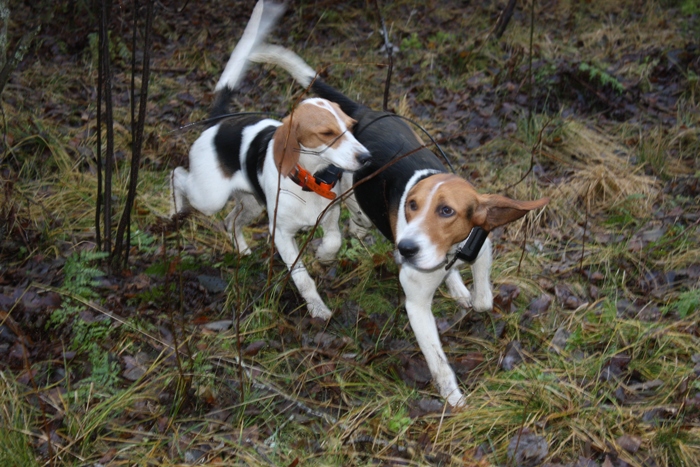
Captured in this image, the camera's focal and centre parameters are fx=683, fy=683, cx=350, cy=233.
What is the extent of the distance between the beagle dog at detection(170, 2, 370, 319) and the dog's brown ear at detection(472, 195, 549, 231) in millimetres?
884

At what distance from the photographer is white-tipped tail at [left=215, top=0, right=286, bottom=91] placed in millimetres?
4738

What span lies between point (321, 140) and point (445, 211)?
1.11 m

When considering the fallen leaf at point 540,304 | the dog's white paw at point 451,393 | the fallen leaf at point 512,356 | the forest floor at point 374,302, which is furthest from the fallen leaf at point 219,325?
the fallen leaf at point 540,304

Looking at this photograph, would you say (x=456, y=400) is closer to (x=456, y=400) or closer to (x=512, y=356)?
(x=456, y=400)

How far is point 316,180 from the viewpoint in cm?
419

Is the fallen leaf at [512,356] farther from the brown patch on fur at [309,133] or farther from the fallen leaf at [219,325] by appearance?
the fallen leaf at [219,325]

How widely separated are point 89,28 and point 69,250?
4939 millimetres

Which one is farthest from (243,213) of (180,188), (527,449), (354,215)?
(527,449)

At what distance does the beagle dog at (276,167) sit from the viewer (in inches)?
165

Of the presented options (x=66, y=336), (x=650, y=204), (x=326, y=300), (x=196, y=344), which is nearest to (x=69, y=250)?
(x=66, y=336)

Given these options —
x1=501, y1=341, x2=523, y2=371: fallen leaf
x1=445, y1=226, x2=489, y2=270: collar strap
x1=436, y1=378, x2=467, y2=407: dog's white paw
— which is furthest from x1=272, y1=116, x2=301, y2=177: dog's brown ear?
x1=501, y1=341, x2=523, y2=371: fallen leaf

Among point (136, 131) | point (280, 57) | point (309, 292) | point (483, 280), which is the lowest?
point (309, 292)

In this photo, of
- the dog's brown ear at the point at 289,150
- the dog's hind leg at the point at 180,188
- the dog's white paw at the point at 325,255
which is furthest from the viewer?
the dog's hind leg at the point at 180,188

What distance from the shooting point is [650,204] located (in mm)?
5500
